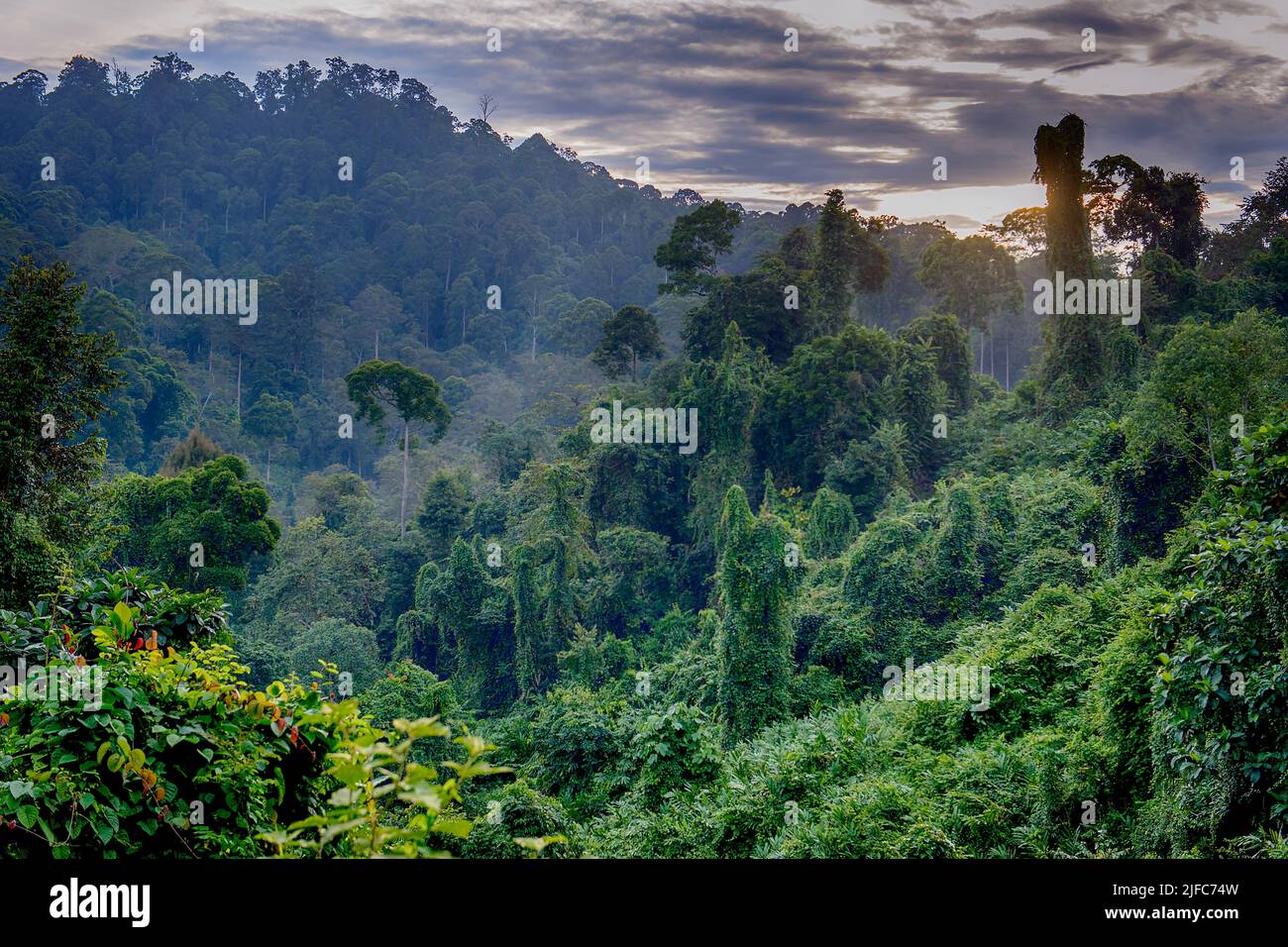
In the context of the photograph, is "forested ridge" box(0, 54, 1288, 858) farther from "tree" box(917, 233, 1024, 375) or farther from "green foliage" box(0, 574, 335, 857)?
"tree" box(917, 233, 1024, 375)

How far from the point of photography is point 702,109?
76.8 ft

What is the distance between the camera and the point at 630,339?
29703 mm

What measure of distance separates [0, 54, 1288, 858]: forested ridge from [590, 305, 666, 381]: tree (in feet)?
0.41

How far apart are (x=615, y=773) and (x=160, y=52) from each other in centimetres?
5634

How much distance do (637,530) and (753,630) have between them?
10.3 m

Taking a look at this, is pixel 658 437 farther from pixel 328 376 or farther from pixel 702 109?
pixel 328 376

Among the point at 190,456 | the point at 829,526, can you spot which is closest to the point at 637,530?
Answer: the point at 829,526

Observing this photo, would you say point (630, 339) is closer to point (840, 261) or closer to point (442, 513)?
point (840, 261)

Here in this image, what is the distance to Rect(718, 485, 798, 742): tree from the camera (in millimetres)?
12547

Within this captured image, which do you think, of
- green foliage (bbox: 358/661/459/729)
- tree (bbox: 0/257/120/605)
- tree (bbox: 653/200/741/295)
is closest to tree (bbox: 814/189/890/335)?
tree (bbox: 653/200/741/295)

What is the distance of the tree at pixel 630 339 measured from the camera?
29.5m

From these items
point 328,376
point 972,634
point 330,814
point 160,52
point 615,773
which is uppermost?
point 160,52

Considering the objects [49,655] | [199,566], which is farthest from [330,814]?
[199,566]

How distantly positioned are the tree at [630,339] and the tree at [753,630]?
17136 mm
